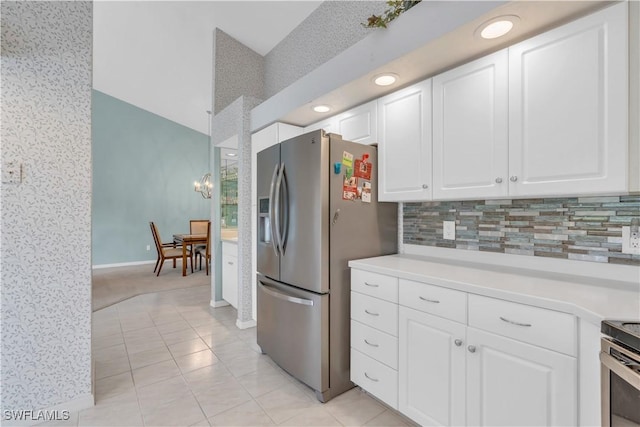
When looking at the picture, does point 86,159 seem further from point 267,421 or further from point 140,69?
point 140,69

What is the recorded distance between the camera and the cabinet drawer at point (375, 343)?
1.68 metres

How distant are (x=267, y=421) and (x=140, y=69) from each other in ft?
18.7

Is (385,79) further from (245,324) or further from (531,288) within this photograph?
(245,324)

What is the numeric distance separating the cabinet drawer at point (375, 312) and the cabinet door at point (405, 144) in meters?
0.71

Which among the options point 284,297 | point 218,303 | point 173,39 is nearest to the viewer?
point 284,297

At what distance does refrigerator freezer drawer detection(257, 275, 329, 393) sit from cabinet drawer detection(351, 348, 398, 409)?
19cm

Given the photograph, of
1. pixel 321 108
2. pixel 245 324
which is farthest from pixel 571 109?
pixel 245 324

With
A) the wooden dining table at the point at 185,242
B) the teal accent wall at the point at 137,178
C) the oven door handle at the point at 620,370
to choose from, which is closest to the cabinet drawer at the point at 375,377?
the oven door handle at the point at 620,370

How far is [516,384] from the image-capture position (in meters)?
1.17

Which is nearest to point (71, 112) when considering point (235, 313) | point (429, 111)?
point (429, 111)

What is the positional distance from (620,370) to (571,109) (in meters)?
1.02

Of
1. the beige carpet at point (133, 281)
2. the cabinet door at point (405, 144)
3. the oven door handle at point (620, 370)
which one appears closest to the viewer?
the oven door handle at point (620, 370)

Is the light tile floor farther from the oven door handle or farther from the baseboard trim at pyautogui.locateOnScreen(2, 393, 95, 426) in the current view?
the oven door handle

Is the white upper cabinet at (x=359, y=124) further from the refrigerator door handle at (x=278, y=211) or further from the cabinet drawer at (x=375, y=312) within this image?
the cabinet drawer at (x=375, y=312)
